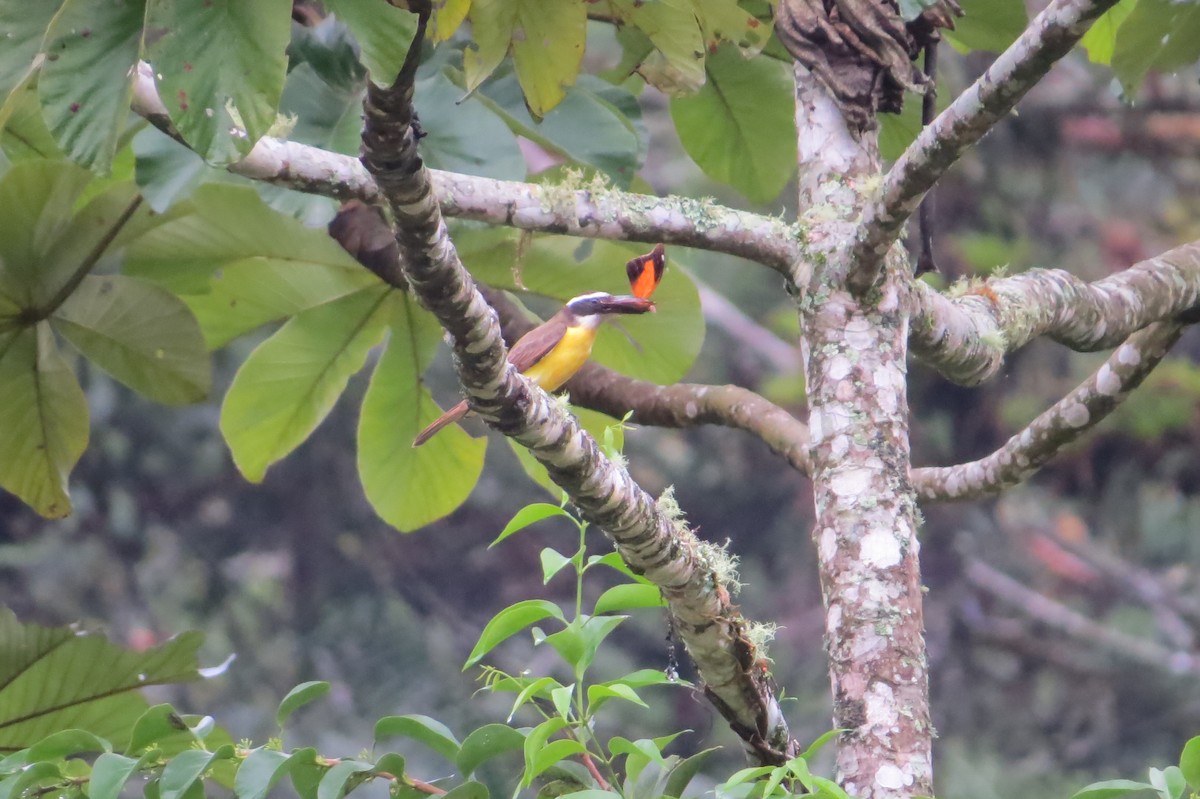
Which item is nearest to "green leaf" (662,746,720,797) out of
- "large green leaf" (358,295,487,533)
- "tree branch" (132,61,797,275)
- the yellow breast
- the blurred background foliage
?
"tree branch" (132,61,797,275)

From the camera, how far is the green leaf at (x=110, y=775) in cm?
126

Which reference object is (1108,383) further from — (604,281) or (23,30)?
(23,30)

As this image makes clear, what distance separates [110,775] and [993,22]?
1975mm

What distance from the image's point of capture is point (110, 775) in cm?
128

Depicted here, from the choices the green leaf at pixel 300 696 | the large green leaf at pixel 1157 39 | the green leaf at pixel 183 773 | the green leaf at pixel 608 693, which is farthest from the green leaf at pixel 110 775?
the large green leaf at pixel 1157 39

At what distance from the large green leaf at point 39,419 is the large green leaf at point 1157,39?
1.98 meters

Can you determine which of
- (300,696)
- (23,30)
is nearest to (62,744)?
(300,696)

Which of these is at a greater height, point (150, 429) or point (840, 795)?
point (150, 429)

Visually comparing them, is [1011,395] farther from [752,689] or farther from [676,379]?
[752,689]

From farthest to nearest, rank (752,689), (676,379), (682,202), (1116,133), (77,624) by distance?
1. (1116,133)
2. (676,379)
3. (77,624)
4. (682,202)
5. (752,689)

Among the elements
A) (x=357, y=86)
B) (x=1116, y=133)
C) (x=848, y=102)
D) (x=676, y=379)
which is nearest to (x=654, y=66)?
(x=848, y=102)

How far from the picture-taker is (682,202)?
2002mm

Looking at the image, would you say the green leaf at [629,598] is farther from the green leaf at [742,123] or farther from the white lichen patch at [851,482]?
the green leaf at [742,123]

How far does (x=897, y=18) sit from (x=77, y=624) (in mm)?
1629
